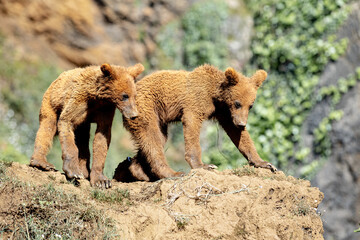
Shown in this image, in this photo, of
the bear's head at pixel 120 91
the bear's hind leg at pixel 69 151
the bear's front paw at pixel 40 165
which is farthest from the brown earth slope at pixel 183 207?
the bear's head at pixel 120 91

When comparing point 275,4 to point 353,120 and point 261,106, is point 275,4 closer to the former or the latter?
point 261,106

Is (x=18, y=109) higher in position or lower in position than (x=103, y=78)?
higher

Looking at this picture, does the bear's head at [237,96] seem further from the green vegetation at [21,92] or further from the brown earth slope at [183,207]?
the green vegetation at [21,92]

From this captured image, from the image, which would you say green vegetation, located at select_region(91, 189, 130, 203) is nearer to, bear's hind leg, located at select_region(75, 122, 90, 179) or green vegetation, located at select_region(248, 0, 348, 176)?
bear's hind leg, located at select_region(75, 122, 90, 179)

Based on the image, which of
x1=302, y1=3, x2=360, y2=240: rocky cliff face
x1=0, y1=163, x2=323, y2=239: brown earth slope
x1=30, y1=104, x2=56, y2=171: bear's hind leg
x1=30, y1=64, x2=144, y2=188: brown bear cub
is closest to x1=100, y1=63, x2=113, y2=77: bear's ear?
x1=30, y1=64, x2=144, y2=188: brown bear cub

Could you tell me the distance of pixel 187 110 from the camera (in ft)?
24.2

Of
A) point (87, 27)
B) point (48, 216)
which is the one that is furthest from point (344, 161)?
point (48, 216)

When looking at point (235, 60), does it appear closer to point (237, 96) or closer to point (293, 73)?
point (293, 73)

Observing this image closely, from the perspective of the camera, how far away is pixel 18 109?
1402 cm

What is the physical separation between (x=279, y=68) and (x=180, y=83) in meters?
5.49

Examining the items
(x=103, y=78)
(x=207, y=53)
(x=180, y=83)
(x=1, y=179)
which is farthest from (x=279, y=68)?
(x=1, y=179)

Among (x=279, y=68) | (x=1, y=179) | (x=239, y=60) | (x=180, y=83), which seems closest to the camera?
(x=1, y=179)

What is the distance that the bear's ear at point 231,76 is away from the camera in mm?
7295

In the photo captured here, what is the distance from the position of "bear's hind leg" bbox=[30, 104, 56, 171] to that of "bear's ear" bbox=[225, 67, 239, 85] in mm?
2677
